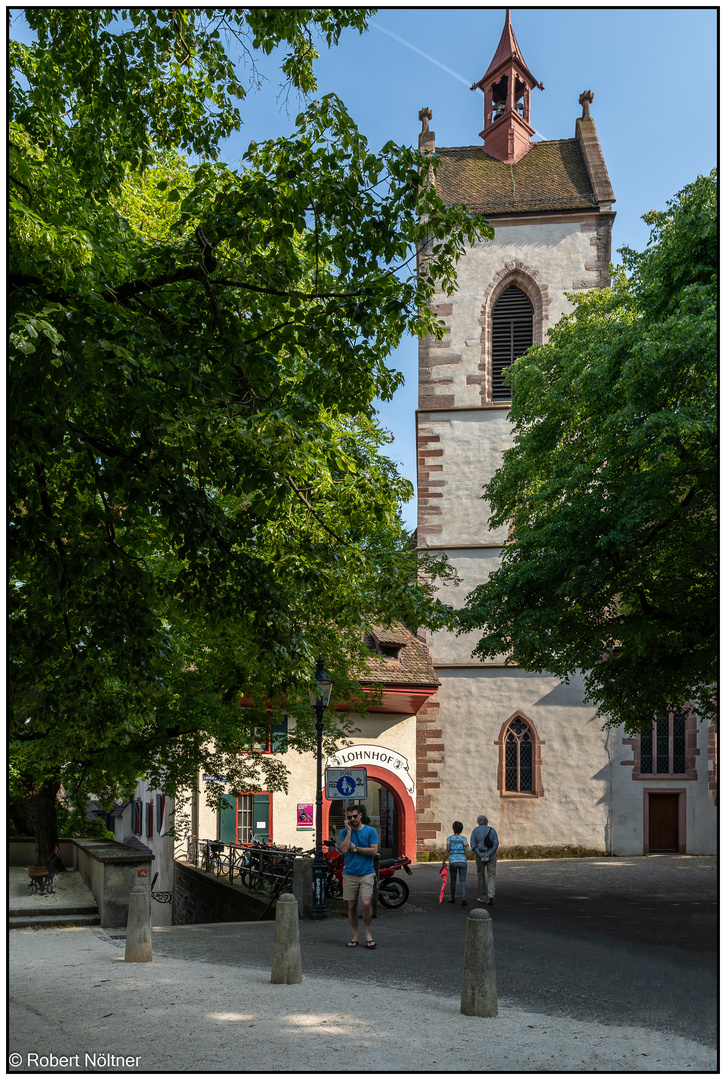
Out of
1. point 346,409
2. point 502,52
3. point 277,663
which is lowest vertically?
point 277,663

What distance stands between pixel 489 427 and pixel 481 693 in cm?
788

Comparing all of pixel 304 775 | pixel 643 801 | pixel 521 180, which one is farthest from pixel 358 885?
pixel 521 180

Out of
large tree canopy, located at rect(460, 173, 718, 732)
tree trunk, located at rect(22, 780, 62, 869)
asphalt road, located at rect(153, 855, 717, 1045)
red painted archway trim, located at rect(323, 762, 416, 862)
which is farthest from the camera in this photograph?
red painted archway trim, located at rect(323, 762, 416, 862)

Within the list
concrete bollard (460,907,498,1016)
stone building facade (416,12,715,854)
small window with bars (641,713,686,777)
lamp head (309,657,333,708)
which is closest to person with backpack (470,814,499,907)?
lamp head (309,657,333,708)

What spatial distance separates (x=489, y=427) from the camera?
1095 inches

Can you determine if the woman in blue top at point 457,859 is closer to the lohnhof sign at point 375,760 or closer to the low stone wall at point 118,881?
the low stone wall at point 118,881

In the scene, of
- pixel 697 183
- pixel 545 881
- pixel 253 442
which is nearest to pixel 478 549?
pixel 545 881

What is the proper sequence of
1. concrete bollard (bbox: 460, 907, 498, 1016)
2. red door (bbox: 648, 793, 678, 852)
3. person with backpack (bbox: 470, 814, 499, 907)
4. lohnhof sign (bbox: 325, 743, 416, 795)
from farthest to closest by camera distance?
red door (bbox: 648, 793, 678, 852)
lohnhof sign (bbox: 325, 743, 416, 795)
person with backpack (bbox: 470, 814, 499, 907)
concrete bollard (bbox: 460, 907, 498, 1016)

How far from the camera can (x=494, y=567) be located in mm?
27141

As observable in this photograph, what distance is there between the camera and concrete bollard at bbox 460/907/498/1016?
7.32 m

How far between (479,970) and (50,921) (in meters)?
8.67

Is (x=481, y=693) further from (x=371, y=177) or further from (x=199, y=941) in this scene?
(x=371, y=177)

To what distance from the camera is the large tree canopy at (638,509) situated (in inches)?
472

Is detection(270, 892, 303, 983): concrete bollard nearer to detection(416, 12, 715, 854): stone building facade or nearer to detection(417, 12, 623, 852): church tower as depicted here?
detection(416, 12, 715, 854): stone building facade
